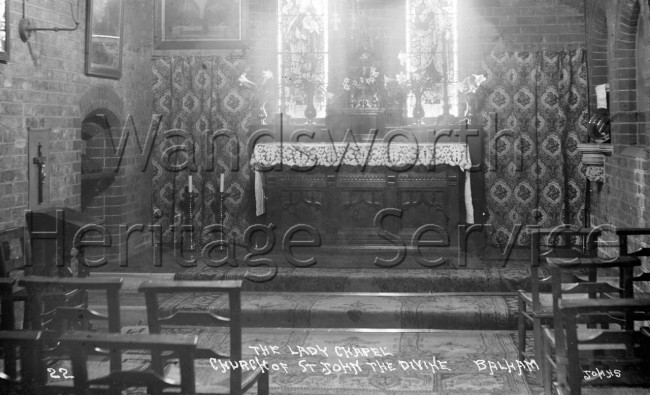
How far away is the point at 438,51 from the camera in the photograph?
31.9ft

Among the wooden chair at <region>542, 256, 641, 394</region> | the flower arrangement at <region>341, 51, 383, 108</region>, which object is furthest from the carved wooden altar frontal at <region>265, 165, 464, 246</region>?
the wooden chair at <region>542, 256, 641, 394</region>

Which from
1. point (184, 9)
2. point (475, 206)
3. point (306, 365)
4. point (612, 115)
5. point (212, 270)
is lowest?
point (306, 365)

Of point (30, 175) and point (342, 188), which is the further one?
point (342, 188)

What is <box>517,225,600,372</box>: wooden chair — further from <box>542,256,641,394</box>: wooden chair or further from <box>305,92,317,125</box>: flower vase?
<box>305,92,317,125</box>: flower vase

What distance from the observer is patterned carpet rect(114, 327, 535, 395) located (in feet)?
15.9

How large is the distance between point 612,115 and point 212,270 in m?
4.49

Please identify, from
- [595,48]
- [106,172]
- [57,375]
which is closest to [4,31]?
[106,172]

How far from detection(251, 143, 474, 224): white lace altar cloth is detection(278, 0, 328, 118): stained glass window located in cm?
162

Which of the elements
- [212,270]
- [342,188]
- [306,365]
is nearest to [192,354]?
[306,365]

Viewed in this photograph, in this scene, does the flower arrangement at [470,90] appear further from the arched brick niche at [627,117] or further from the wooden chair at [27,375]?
the wooden chair at [27,375]

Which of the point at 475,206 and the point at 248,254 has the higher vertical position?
the point at 475,206

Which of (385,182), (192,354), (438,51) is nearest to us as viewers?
(192,354)

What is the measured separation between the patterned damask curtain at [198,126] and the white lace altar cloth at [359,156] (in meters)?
1.44

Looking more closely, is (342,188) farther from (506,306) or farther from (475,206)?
(506,306)
